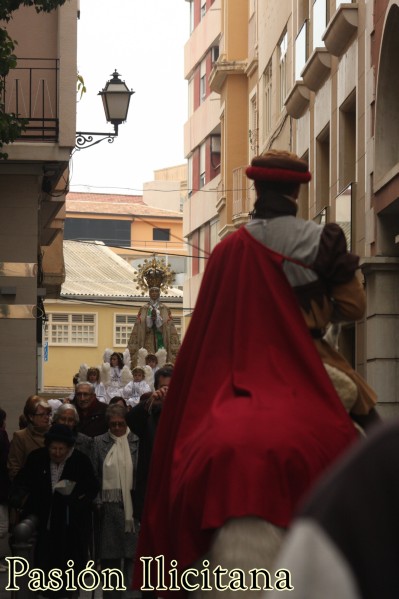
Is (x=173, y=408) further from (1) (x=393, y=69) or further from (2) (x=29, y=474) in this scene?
(1) (x=393, y=69)

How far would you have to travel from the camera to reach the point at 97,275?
78.6m

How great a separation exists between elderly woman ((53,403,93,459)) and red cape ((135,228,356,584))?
7022 millimetres

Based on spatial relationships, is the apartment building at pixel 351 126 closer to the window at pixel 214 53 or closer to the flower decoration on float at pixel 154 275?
the flower decoration on float at pixel 154 275

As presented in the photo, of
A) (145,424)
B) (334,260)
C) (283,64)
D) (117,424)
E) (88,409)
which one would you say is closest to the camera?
(334,260)

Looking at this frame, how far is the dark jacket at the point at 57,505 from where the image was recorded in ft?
36.0

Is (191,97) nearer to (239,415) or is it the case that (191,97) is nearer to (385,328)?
(385,328)

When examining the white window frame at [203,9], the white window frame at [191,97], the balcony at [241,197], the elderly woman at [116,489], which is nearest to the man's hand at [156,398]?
the elderly woman at [116,489]

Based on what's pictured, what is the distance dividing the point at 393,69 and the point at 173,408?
14.8 meters

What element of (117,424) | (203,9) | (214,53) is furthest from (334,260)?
(203,9)

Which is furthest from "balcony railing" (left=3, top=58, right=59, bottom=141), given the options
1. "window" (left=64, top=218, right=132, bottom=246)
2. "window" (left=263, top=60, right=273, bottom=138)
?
"window" (left=64, top=218, right=132, bottom=246)

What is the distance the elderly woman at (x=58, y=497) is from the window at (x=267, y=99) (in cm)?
2525

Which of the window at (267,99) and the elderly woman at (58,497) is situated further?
the window at (267,99)

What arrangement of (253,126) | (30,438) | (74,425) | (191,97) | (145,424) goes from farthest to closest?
(191,97) → (253,126) → (30,438) → (74,425) → (145,424)

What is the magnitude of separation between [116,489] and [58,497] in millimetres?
968
